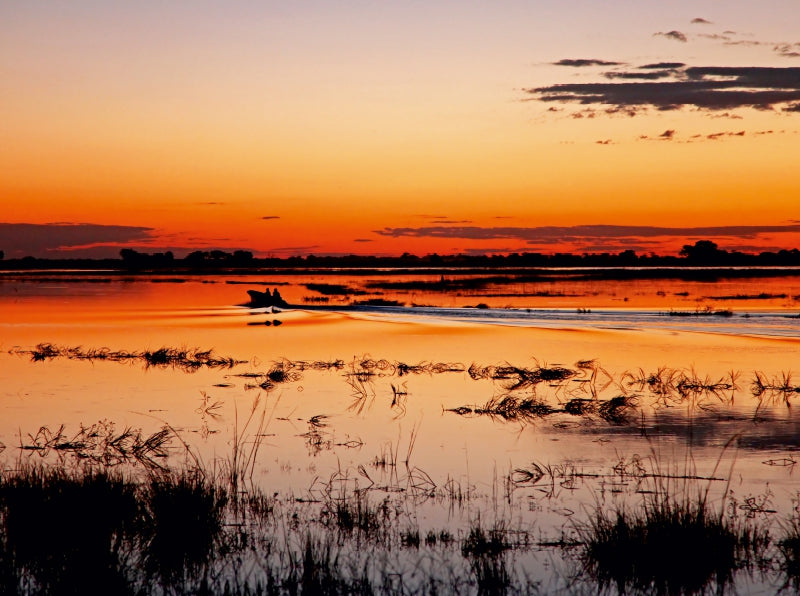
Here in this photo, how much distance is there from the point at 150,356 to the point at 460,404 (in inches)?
493

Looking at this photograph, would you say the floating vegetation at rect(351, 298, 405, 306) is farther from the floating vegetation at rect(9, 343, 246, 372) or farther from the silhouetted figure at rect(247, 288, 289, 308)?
the floating vegetation at rect(9, 343, 246, 372)

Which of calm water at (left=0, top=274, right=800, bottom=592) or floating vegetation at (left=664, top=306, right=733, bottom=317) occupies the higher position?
floating vegetation at (left=664, top=306, right=733, bottom=317)

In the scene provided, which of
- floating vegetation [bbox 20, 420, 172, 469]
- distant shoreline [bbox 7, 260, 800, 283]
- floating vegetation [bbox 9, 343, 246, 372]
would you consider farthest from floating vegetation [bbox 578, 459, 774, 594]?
distant shoreline [bbox 7, 260, 800, 283]

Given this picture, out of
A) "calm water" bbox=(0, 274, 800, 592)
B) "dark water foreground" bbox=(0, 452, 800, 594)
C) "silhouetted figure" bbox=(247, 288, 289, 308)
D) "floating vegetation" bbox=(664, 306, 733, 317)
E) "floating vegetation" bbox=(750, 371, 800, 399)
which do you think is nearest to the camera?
"dark water foreground" bbox=(0, 452, 800, 594)

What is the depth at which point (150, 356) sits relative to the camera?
26.9 meters

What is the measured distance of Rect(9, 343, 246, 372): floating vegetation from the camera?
26147 millimetres

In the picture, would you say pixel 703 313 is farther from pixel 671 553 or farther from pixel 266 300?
pixel 671 553

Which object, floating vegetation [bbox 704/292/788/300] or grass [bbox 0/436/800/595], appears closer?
grass [bbox 0/436/800/595]

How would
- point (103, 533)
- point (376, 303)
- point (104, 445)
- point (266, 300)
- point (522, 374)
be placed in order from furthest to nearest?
point (376, 303), point (266, 300), point (522, 374), point (104, 445), point (103, 533)

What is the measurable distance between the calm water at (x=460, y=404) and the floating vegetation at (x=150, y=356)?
55cm

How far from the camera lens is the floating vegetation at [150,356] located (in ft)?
85.8

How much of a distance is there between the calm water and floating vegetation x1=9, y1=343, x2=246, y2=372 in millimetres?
Answer: 555

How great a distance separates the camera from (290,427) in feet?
53.6

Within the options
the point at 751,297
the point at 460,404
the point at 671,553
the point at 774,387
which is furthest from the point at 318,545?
the point at 751,297
